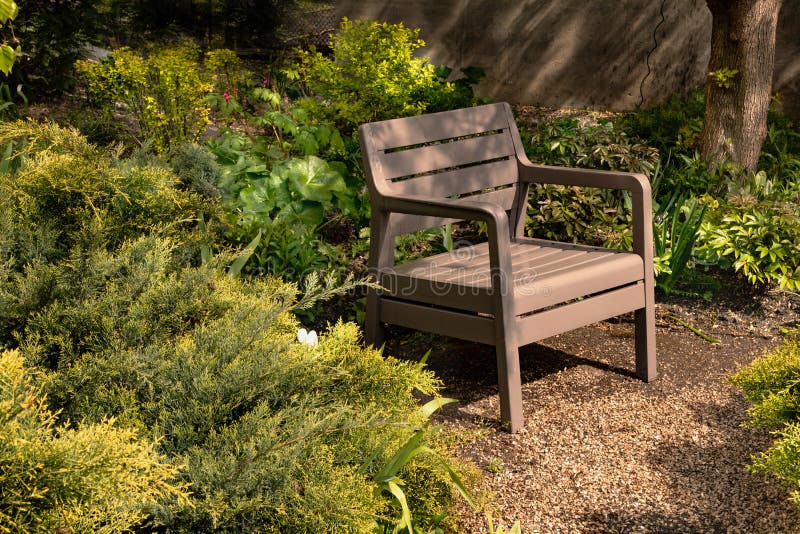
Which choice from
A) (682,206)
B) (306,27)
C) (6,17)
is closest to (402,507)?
(6,17)

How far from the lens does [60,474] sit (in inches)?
58.2

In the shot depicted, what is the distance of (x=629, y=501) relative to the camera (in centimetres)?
277

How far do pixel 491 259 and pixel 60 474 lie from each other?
74.0 inches

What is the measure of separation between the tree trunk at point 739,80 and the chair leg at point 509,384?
2.76 metres

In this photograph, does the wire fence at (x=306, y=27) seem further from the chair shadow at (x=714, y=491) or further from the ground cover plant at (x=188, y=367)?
the chair shadow at (x=714, y=491)

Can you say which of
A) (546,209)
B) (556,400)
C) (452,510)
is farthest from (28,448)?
(546,209)

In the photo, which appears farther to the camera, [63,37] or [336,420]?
[63,37]

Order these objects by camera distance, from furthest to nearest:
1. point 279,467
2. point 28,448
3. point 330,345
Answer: point 330,345, point 279,467, point 28,448

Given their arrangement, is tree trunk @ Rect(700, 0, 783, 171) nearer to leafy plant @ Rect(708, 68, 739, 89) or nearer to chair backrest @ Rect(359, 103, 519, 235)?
leafy plant @ Rect(708, 68, 739, 89)

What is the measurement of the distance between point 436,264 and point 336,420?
168 centimetres

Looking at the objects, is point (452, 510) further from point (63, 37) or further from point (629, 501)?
point (63, 37)

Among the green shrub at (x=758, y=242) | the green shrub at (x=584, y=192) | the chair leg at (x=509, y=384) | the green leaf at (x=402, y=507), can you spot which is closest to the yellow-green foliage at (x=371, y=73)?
the green shrub at (x=584, y=192)

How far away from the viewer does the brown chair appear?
3.15 meters

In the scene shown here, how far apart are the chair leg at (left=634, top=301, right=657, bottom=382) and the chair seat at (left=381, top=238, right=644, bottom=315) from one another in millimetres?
170
